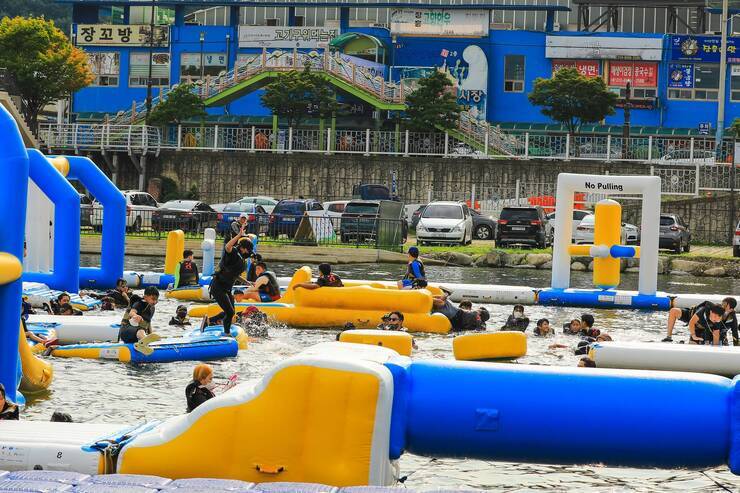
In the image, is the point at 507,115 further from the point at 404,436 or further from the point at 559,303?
the point at 404,436

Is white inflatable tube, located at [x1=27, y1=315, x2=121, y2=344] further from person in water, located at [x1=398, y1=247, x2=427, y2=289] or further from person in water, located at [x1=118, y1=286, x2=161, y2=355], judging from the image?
person in water, located at [x1=398, y1=247, x2=427, y2=289]

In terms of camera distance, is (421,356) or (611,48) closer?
(421,356)

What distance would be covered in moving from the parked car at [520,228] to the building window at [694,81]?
23140 millimetres

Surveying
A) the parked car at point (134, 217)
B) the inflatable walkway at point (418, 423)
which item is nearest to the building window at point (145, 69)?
the parked car at point (134, 217)

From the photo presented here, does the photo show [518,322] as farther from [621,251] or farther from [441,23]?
[441,23]

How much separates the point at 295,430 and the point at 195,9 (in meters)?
57.9

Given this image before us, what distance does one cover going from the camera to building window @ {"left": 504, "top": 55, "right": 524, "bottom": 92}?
61906mm

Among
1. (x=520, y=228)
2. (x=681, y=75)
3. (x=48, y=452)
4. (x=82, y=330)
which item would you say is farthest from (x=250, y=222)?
(x=48, y=452)

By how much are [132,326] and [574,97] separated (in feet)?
128

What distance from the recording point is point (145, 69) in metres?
64.8

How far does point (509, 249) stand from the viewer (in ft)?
134

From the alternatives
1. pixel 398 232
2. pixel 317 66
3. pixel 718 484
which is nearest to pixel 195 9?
pixel 317 66

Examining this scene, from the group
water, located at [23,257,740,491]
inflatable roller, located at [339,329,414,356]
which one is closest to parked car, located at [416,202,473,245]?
water, located at [23,257,740,491]

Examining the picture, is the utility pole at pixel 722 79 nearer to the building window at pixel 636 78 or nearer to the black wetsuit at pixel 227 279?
the building window at pixel 636 78
